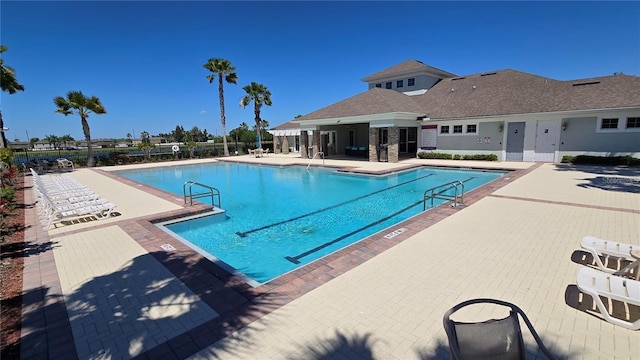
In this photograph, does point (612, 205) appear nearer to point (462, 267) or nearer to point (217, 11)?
point (462, 267)

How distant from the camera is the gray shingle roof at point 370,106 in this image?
2260cm

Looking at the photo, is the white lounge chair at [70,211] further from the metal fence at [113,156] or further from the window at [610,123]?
the window at [610,123]

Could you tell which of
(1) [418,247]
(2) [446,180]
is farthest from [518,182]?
(1) [418,247]

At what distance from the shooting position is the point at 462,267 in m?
5.29

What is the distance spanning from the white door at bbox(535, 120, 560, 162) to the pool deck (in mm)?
13516

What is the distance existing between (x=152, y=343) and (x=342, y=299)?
248cm

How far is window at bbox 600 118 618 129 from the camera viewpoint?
56.7 ft

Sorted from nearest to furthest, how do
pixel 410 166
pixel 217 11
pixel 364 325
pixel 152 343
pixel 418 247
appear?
pixel 152 343, pixel 364 325, pixel 418 247, pixel 217 11, pixel 410 166

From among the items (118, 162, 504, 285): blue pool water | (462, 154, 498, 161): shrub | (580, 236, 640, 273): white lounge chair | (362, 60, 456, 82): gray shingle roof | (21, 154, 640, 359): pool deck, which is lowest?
(118, 162, 504, 285): blue pool water

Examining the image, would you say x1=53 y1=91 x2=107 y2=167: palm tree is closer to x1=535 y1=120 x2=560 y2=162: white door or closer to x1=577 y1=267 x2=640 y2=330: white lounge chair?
x1=577 y1=267 x2=640 y2=330: white lounge chair

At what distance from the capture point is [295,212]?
11.1 meters

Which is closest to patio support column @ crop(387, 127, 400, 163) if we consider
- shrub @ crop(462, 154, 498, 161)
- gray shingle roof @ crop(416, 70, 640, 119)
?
gray shingle roof @ crop(416, 70, 640, 119)

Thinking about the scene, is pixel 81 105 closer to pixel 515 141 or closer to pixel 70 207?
pixel 70 207

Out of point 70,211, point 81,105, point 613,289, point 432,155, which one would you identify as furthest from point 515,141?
point 81,105
